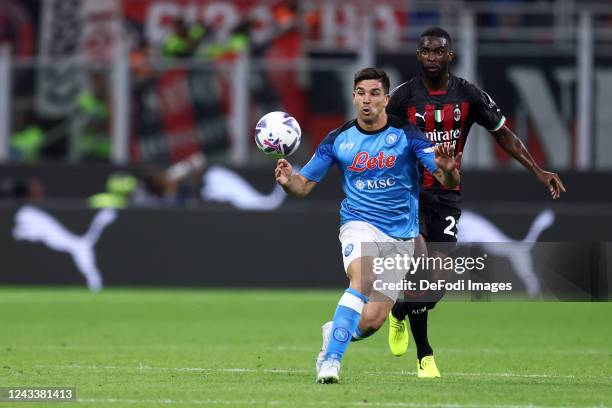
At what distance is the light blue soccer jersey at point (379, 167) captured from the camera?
8.45 metres

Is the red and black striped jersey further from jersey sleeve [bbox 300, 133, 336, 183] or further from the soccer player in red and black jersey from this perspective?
jersey sleeve [bbox 300, 133, 336, 183]

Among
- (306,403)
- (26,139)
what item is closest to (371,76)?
(306,403)

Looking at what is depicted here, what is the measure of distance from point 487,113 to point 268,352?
10.0 ft

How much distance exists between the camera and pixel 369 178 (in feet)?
27.8

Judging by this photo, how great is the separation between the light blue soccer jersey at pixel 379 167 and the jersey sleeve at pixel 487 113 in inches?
35.0

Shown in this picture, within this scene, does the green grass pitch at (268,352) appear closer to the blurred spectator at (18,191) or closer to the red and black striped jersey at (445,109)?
the red and black striped jersey at (445,109)

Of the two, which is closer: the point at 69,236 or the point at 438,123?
the point at 438,123

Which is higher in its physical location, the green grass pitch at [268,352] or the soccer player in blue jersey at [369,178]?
the soccer player in blue jersey at [369,178]

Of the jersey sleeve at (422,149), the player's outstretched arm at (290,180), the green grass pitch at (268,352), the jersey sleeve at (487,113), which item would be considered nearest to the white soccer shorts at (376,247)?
the player's outstretched arm at (290,180)

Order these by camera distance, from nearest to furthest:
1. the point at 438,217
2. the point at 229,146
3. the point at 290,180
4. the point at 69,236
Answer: the point at 290,180, the point at 438,217, the point at 69,236, the point at 229,146

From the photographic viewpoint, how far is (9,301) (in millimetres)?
16906

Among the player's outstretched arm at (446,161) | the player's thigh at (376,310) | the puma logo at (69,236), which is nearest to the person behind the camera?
the player's outstretched arm at (446,161)

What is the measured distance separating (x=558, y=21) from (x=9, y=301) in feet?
34.7

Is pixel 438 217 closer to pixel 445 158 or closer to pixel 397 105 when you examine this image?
pixel 397 105
